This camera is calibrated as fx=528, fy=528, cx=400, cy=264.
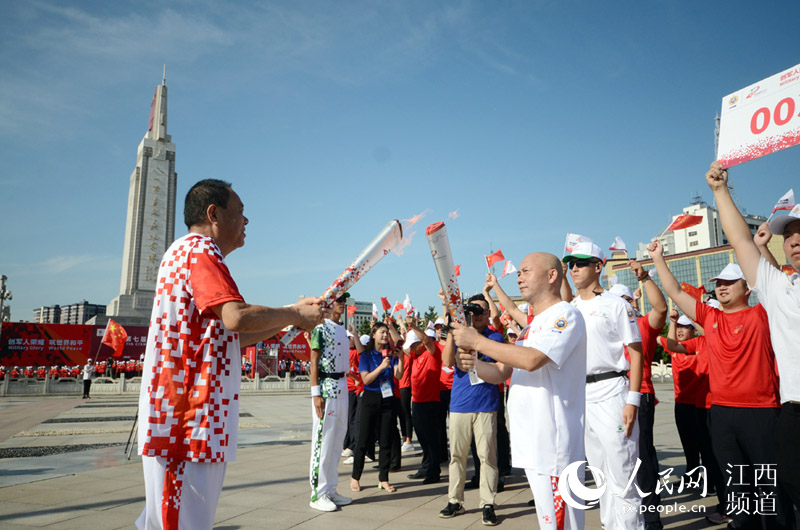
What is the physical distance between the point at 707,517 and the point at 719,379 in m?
1.79

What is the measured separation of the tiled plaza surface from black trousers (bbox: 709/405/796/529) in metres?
1.06

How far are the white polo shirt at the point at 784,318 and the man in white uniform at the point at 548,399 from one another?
1.05 metres

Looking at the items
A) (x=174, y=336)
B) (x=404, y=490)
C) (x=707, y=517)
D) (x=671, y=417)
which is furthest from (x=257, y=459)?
(x=671, y=417)

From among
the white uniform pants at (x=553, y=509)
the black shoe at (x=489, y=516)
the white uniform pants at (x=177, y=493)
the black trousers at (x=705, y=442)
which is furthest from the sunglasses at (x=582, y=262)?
the white uniform pants at (x=177, y=493)

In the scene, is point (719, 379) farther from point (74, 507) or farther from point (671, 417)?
point (671, 417)

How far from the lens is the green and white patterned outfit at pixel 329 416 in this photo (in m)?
5.68

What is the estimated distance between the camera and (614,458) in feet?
13.4

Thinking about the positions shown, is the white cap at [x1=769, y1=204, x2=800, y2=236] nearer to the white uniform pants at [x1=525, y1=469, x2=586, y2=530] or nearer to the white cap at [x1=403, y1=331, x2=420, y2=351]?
the white uniform pants at [x1=525, y1=469, x2=586, y2=530]

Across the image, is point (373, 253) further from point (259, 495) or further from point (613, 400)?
point (259, 495)

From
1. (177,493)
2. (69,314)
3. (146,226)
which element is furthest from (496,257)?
(69,314)

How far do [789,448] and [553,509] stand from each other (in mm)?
1323

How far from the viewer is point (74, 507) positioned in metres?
5.67

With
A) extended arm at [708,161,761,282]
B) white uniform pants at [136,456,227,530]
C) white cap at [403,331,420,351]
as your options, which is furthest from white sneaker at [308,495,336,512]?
extended arm at [708,161,761,282]

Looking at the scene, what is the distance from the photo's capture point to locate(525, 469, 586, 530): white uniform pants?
9.89 feet
